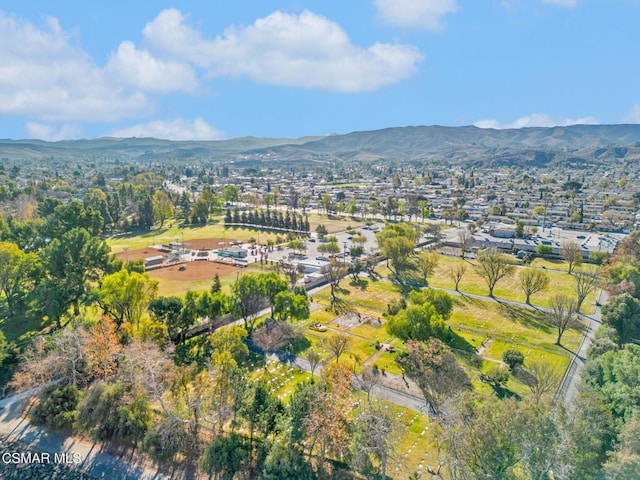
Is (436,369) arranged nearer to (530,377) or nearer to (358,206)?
(530,377)

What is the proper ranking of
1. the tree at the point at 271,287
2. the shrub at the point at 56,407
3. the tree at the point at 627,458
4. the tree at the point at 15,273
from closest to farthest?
the tree at the point at 627,458 < the shrub at the point at 56,407 < the tree at the point at 271,287 < the tree at the point at 15,273

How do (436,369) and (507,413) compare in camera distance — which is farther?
(436,369)

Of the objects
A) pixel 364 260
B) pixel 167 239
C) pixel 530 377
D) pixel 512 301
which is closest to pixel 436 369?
pixel 530 377

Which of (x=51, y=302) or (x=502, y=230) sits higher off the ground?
(x=51, y=302)

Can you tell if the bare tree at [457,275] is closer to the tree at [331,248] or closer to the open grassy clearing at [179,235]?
the tree at [331,248]

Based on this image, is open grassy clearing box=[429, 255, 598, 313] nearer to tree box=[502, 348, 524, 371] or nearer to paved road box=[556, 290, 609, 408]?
paved road box=[556, 290, 609, 408]

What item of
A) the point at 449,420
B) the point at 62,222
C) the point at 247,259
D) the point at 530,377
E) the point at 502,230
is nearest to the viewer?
the point at 449,420

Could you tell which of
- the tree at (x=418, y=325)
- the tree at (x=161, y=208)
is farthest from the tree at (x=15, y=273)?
the tree at (x=161, y=208)
